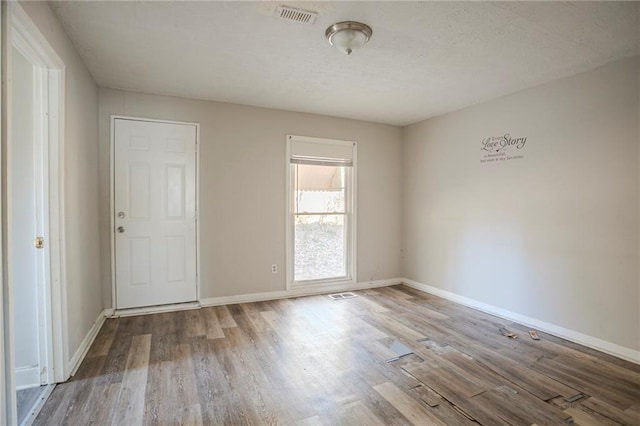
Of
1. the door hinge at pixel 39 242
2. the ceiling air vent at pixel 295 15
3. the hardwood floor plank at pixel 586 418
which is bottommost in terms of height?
the hardwood floor plank at pixel 586 418

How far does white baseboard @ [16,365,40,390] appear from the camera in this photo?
7.22 ft

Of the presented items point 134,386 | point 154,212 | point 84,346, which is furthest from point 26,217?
Result: point 154,212

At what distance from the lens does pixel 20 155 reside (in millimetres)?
2178

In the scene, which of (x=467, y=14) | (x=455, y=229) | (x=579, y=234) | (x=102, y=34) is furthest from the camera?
(x=455, y=229)

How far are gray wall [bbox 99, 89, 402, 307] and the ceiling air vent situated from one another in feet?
6.72

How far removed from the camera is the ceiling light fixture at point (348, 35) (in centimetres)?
222

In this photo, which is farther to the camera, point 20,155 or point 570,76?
point 570,76

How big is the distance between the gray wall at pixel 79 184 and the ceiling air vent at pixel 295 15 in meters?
1.34

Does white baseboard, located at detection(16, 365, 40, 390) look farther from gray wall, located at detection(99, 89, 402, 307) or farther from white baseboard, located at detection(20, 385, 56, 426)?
gray wall, located at detection(99, 89, 402, 307)

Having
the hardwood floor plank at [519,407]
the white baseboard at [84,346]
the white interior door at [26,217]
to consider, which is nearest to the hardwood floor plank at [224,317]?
the white baseboard at [84,346]

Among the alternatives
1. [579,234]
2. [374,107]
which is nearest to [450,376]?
[579,234]

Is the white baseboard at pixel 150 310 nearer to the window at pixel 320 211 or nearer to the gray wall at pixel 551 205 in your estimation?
the window at pixel 320 211

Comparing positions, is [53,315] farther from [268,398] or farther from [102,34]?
[102,34]

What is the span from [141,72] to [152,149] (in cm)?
89
